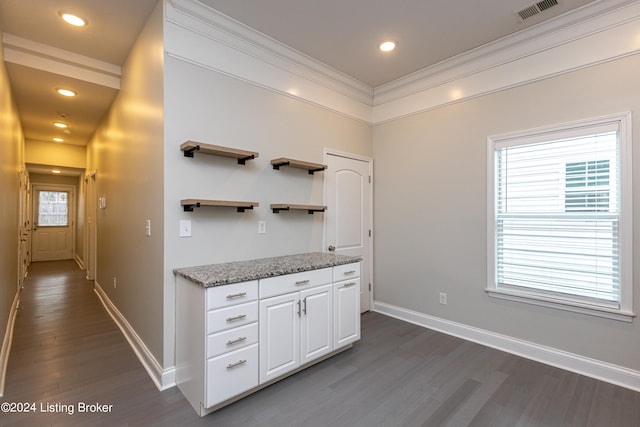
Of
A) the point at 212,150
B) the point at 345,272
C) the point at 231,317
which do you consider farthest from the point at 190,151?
the point at 345,272

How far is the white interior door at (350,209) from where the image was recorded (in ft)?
11.5

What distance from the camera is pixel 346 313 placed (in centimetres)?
276

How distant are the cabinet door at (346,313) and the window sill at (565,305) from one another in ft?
4.30

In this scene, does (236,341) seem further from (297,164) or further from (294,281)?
(297,164)

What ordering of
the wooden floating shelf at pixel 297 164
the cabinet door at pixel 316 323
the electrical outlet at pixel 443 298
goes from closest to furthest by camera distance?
the cabinet door at pixel 316 323, the wooden floating shelf at pixel 297 164, the electrical outlet at pixel 443 298

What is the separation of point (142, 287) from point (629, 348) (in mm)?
3894

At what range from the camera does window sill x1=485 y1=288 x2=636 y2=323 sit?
2.28 metres

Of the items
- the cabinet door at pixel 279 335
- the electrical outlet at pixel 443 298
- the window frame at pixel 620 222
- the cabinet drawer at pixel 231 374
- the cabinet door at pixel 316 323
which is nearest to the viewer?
the cabinet drawer at pixel 231 374

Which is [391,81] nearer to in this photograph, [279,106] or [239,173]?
[279,106]

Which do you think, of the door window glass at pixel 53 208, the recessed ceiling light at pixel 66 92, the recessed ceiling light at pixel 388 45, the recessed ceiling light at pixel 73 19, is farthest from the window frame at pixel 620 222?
the door window glass at pixel 53 208

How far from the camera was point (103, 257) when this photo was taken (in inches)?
166

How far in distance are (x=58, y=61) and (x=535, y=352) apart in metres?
5.28

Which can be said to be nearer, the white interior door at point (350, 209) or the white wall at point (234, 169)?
the white wall at point (234, 169)

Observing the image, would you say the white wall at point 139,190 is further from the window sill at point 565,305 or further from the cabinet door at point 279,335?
the window sill at point 565,305
